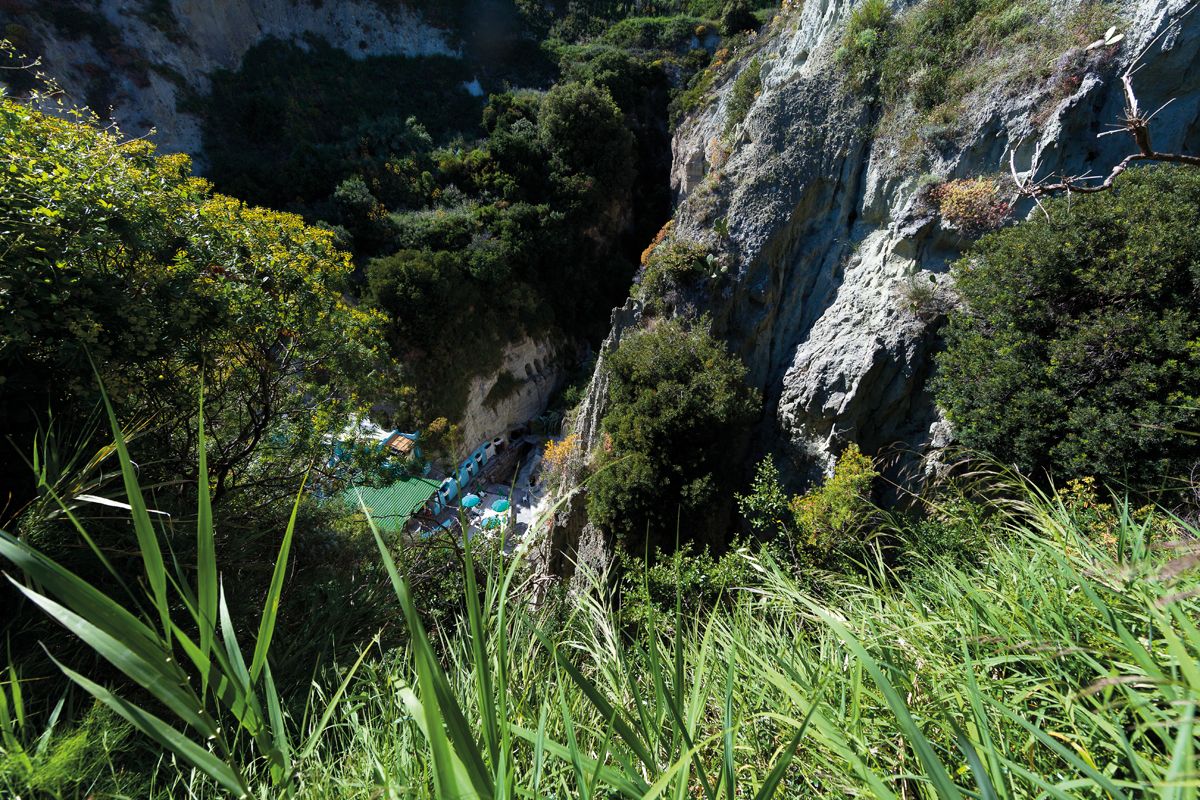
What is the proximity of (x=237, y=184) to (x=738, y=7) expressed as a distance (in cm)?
2047

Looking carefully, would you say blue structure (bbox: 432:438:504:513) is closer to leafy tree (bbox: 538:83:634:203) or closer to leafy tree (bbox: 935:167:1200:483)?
leafy tree (bbox: 538:83:634:203)

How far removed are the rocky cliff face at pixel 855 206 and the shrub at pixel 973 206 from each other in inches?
7.6

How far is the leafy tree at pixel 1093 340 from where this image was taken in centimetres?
476

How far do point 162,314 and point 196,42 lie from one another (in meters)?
25.5

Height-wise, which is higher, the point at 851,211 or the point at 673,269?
the point at 851,211

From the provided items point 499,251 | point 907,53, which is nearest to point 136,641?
point 907,53

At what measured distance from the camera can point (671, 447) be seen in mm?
8055

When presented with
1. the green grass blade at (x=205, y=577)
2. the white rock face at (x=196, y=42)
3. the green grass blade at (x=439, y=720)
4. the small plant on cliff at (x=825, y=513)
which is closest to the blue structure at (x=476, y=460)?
the small plant on cliff at (x=825, y=513)

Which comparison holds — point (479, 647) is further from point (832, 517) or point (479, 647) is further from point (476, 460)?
point (476, 460)

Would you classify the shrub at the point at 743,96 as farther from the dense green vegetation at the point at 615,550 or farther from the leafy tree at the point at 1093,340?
the leafy tree at the point at 1093,340

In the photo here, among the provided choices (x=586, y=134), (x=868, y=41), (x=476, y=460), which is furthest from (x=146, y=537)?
(x=586, y=134)

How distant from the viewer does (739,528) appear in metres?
8.89

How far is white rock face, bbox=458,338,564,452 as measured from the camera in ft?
54.8

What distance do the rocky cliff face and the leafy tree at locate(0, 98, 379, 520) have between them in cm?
586
